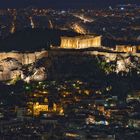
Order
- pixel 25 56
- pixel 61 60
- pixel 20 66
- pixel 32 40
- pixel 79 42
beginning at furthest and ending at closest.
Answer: pixel 32 40, pixel 79 42, pixel 25 56, pixel 61 60, pixel 20 66

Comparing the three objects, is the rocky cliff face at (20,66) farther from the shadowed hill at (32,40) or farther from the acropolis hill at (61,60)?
the shadowed hill at (32,40)

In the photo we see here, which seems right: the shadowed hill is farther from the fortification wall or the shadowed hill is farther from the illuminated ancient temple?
Result: the fortification wall

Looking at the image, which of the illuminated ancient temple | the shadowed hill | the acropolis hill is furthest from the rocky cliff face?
the illuminated ancient temple

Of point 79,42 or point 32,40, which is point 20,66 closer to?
point 79,42

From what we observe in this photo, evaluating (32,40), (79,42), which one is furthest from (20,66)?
(32,40)

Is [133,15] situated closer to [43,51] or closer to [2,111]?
[43,51]
